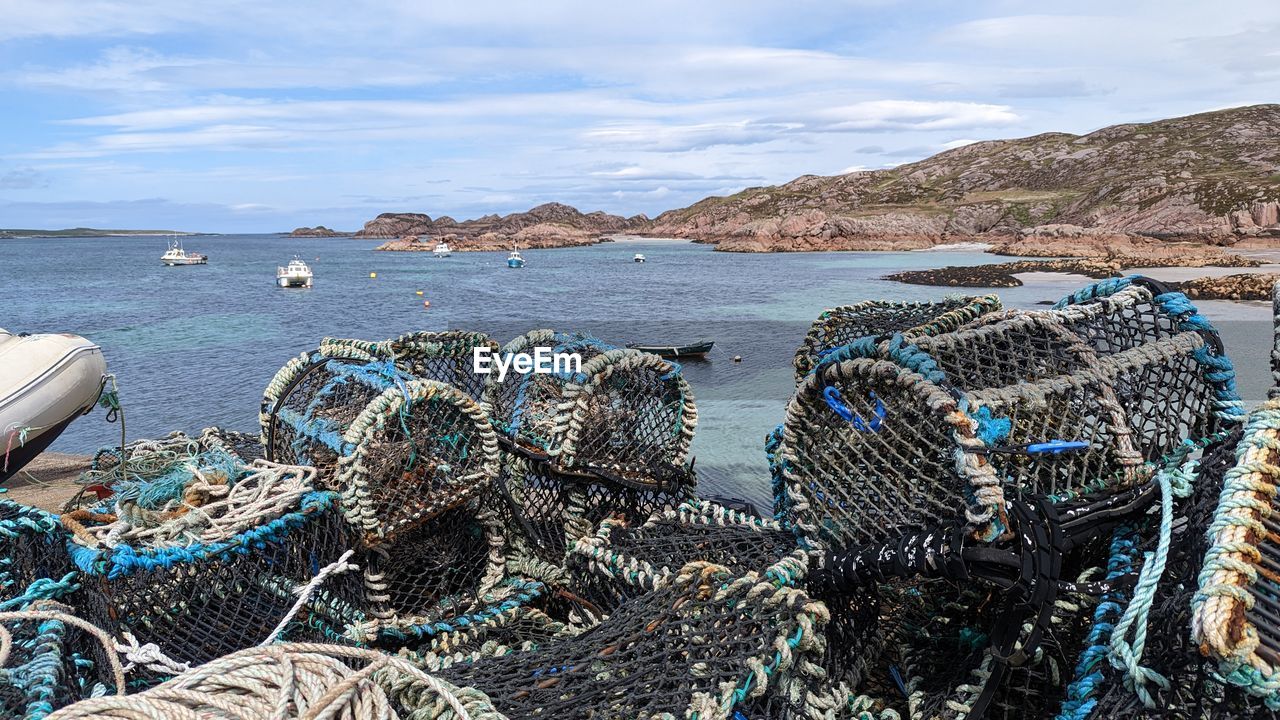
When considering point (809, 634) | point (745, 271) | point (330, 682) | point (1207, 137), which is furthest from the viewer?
Answer: point (1207, 137)

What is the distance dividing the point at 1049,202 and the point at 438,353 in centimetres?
8994

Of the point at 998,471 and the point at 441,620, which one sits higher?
the point at 998,471

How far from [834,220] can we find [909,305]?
85565mm

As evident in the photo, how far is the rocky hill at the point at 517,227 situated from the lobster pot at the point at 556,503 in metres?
125

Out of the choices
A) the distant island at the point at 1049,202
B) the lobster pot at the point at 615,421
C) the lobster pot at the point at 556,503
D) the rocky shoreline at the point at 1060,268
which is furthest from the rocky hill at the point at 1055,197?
the lobster pot at the point at 556,503

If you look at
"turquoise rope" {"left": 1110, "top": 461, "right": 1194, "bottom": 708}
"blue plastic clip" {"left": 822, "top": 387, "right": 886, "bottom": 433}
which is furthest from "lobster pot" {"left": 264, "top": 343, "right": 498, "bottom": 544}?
"turquoise rope" {"left": 1110, "top": 461, "right": 1194, "bottom": 708}

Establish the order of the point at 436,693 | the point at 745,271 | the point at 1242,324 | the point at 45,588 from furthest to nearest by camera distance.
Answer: the point at 745,271 < the point at 1242,324 < the point at 45,588 < the point at 436,693

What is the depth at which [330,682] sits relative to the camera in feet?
5.71

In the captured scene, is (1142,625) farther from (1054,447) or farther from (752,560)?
(752,560)

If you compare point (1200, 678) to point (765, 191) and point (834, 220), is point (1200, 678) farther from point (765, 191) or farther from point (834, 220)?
point (765, 191)

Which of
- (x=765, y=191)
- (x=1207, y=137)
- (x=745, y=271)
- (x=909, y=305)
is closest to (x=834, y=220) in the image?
(x=745, y=271)

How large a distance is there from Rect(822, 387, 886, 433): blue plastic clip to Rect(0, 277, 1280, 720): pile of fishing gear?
1 cm

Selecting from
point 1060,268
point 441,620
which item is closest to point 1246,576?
point 441,620

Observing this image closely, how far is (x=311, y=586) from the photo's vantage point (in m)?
2.76
